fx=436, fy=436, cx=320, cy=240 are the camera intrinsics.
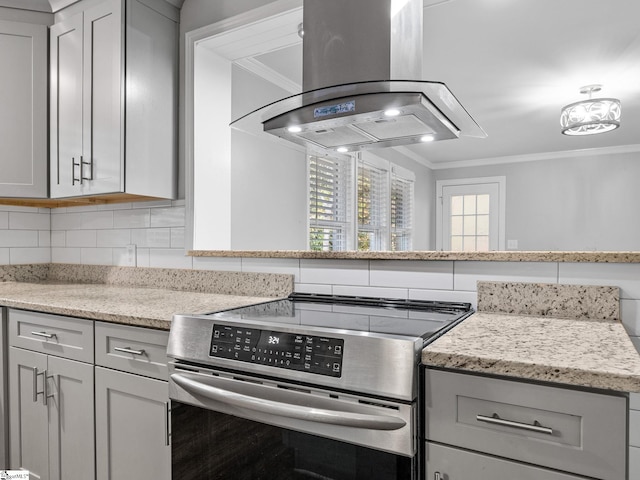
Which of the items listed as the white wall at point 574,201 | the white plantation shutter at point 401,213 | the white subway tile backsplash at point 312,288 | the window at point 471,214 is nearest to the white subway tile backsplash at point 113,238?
the white subway tile backsplash at point 312,288

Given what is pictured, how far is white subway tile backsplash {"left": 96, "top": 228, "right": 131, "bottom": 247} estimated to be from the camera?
7.91 feet

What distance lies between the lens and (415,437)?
3.10ft

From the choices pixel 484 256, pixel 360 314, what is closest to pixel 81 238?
pixel 360 314

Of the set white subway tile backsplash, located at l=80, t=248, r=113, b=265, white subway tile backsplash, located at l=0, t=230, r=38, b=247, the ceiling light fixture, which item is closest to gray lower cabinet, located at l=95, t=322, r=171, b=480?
white subway tile backsplash, located at l=80, t=248, r=113, b=265

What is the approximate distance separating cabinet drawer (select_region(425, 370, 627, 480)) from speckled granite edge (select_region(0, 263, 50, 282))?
254 centimetres

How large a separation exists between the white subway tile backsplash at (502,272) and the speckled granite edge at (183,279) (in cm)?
71

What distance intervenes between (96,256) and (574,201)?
5.57 metres

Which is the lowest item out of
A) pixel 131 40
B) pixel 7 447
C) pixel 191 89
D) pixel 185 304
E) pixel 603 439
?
pixel 7 447

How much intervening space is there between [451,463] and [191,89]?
6.40 ft

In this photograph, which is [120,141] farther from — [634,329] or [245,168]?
[634,329]

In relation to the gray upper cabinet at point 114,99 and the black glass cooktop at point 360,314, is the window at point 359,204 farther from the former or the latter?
the black glass cooktop at point 360,314

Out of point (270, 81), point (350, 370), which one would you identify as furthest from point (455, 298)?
point (270, 81)

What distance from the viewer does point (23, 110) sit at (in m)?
2.18

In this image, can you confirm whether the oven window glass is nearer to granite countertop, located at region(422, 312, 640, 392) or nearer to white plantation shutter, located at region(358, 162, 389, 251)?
granite countertop, located at region(422, 312, 640, 392)
